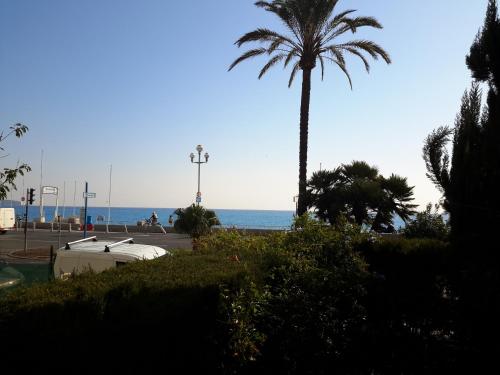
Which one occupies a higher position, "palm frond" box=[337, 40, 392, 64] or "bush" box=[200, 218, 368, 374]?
"palm frond" box=[337, 40, 392, 64]

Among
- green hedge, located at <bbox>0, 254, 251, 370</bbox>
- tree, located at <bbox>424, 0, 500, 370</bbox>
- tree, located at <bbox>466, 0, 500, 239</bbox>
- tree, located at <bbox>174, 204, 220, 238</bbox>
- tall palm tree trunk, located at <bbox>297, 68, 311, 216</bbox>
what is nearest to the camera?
green hedge, located at <bbox>0, 254, 251, 370</bbox>

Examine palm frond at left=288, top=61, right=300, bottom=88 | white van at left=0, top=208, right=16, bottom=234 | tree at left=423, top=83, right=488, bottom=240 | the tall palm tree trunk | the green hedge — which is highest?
palm frond at left=288, top=61, right=300, bottom=88

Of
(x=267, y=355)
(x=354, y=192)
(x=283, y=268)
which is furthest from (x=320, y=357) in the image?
(x=354, y=192)

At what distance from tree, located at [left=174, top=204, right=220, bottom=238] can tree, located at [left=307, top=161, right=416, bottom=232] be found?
453 cm

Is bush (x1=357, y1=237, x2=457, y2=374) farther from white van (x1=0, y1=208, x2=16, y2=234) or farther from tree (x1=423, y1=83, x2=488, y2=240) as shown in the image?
white van (x1=0, y1=208, x2=16, y2=234)

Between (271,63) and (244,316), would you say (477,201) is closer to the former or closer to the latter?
(244,316)

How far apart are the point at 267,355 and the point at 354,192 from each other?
599 inches

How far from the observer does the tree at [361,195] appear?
18531 millimetres

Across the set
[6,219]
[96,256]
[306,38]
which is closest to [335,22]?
[306,38]

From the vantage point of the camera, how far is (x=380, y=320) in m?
5.16

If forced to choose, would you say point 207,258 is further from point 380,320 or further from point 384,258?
point 384,258

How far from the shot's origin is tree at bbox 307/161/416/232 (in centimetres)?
1853

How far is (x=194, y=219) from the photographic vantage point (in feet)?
59.5

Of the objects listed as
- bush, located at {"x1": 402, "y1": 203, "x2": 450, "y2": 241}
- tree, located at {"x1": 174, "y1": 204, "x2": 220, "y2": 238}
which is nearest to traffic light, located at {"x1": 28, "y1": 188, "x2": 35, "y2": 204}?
tree, located at {"x1": 174, "y1": 204, "x2": 220, "y2": 238}
